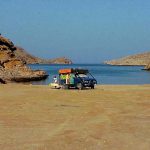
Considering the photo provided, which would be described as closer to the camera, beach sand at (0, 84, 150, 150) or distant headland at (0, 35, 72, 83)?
beach sand at (0, 84, 150, 150)

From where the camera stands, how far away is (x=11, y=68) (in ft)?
306

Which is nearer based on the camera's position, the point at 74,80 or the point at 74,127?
the point at 74,127

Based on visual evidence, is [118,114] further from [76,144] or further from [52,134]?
[76,144]

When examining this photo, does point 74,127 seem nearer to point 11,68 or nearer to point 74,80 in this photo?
point 74,80

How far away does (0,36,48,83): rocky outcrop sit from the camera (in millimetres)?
84194

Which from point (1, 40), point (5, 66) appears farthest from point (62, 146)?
point (1, 40)

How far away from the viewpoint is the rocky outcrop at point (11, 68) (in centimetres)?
8419

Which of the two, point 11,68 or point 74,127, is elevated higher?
point 11,68

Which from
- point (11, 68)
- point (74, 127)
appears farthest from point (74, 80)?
point (11, 68)

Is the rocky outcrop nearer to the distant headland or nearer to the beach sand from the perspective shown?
the distant headland

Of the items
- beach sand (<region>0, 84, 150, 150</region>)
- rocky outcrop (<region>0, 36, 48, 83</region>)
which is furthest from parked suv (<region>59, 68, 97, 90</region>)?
rocky outcrop (<region>0, 36, 48, 83</region>)

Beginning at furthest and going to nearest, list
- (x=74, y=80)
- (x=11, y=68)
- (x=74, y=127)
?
(x=11, y=68)
(x=74, y=80)
(x=74, y=127)

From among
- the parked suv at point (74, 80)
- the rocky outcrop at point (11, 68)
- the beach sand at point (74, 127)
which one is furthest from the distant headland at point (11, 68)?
the beach sand at point (74, 127)

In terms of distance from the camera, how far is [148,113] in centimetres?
1692
